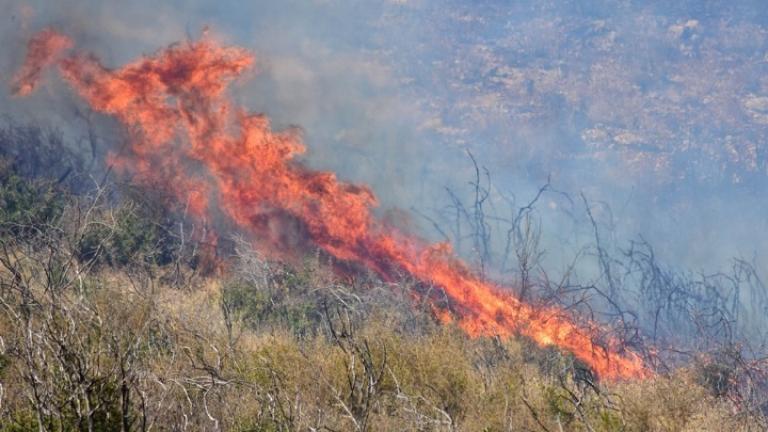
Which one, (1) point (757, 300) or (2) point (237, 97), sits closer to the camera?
(2) point (237, 97)

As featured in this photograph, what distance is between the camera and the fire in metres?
25.2

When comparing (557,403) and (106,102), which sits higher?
(106,102)

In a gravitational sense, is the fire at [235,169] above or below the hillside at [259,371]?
above

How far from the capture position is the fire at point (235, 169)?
25219 mm

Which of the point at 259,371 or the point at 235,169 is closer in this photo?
the point at 259,371

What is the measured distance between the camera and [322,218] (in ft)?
83.3

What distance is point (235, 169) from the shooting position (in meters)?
25.5

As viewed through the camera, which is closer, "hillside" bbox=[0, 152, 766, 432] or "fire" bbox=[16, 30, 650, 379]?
"hillside" bbox=[0, 152, 766, 432]

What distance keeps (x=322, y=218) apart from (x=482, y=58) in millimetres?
37040

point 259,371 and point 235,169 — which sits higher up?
point 235,169

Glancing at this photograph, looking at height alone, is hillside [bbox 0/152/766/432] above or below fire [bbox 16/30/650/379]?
below

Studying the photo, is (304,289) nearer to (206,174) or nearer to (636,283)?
(206,174)

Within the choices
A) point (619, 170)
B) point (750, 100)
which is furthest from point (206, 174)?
point (750, 100)

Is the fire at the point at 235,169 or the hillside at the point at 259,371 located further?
the fire at the point at 235,169
